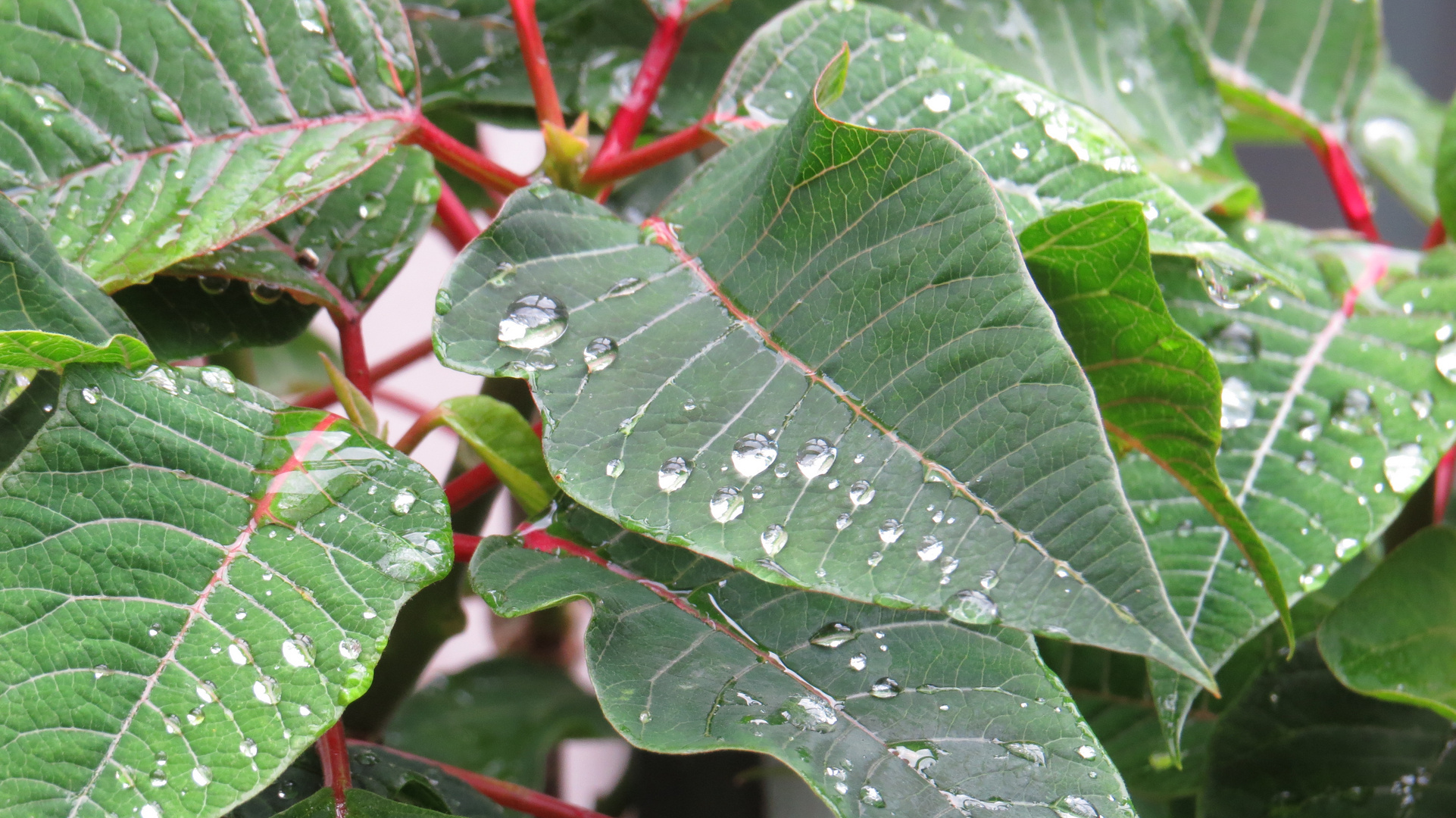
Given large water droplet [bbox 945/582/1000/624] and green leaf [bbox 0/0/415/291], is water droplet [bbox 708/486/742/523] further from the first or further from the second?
green leaf [bbox 0/0/415/291]

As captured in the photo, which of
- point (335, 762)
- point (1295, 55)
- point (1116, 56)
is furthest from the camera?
point (1295, 55)

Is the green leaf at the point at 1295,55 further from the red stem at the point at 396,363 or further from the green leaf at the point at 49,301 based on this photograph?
the green leaf at the point at 49,301

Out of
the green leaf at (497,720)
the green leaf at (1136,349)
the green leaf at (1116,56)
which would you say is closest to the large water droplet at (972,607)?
the green leaf at (1136,349)

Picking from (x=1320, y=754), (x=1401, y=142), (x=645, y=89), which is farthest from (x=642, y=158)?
(x=1401, y=142)

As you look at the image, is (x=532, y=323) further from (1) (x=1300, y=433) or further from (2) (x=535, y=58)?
(1) (x=1300, y=433)

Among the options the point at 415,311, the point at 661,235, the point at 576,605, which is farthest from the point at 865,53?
the point at 415,311

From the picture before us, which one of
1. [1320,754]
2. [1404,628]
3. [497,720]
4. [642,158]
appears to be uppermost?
[642,158]
